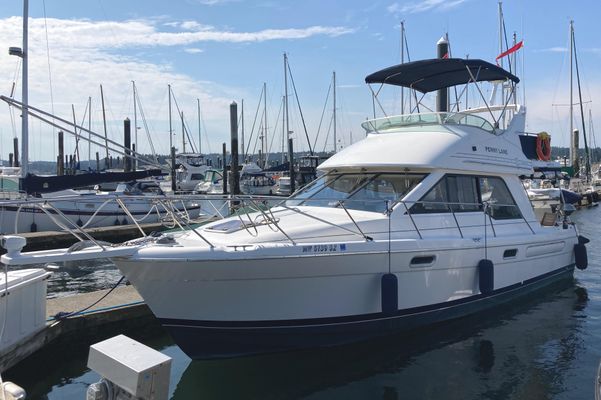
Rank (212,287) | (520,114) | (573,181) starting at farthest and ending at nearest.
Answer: (573,181) < (520,114) < (212,287)

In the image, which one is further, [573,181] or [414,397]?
[573,181]

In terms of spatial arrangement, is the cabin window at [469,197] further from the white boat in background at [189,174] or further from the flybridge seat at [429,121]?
the white boat in background at [189,174]

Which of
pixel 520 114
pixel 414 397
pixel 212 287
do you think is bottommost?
pixel 414 397

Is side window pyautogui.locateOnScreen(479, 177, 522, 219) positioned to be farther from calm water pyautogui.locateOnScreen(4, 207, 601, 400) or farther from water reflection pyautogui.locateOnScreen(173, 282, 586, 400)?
water reflection pyautogui.locateOnScreen(173, 282, 586, 400)

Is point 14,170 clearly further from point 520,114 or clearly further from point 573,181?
point 573,181

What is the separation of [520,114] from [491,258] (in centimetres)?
380

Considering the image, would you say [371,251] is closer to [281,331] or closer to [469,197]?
[281,331]

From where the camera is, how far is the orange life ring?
10.8 m

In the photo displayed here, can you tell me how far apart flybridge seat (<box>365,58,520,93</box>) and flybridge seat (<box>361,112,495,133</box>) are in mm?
794

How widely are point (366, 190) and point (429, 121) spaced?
218 centimetres

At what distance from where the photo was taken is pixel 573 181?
1351 inches

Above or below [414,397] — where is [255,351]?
above

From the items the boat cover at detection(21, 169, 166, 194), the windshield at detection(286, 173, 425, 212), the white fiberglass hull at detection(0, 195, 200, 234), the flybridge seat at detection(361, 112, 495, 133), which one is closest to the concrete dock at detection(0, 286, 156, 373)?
the boat cover at detection(21, 169, 166, 194)

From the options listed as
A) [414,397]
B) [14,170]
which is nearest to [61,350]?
[414,397]
